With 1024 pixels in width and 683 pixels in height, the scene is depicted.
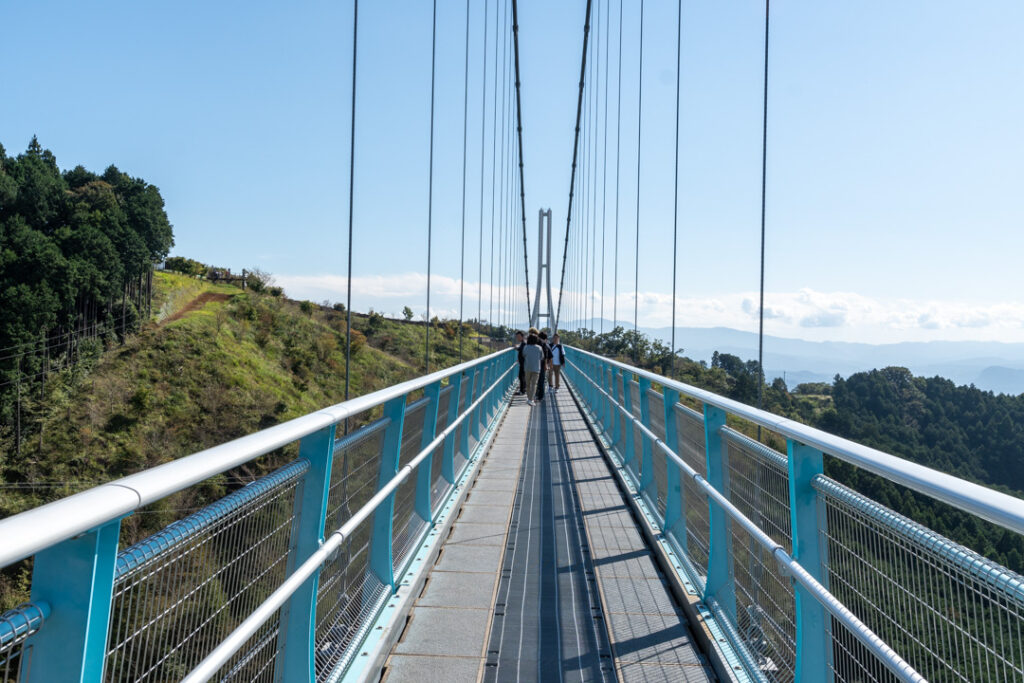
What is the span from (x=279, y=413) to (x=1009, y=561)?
43613 millimetres

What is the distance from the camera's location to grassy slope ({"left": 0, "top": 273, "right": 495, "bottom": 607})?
120 ft

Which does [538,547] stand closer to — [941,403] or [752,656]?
[752,656]

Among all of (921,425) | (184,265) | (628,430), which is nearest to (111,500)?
(628,430)

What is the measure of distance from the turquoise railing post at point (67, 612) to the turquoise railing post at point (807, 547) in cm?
168

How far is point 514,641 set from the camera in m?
3.00

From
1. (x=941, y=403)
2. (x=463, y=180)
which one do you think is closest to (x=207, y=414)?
(x=463, y=180)

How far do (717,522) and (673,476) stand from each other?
930mm

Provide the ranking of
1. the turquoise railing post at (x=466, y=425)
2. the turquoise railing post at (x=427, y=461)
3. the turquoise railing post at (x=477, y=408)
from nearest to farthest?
the turquoise railing post at (x=427, y=461) < the turquoise railing post at (x=466, y=425) < the turquoise railing post at (x=477, y=408)

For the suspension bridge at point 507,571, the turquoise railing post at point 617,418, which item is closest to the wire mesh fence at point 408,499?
the suspension bridge at point 507,571

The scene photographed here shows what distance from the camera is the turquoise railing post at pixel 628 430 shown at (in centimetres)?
618

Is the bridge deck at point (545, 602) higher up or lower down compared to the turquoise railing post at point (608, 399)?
lower down

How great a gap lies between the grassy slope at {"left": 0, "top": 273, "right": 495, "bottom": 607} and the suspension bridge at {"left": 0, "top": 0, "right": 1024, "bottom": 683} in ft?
77.1

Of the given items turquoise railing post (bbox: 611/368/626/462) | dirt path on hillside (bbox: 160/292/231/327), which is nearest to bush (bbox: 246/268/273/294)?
dirt path on hillside (bbox: 160/292/231/327)

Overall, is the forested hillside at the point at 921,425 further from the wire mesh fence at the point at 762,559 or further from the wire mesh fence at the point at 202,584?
the wire mesh fence at the point at 202,584
